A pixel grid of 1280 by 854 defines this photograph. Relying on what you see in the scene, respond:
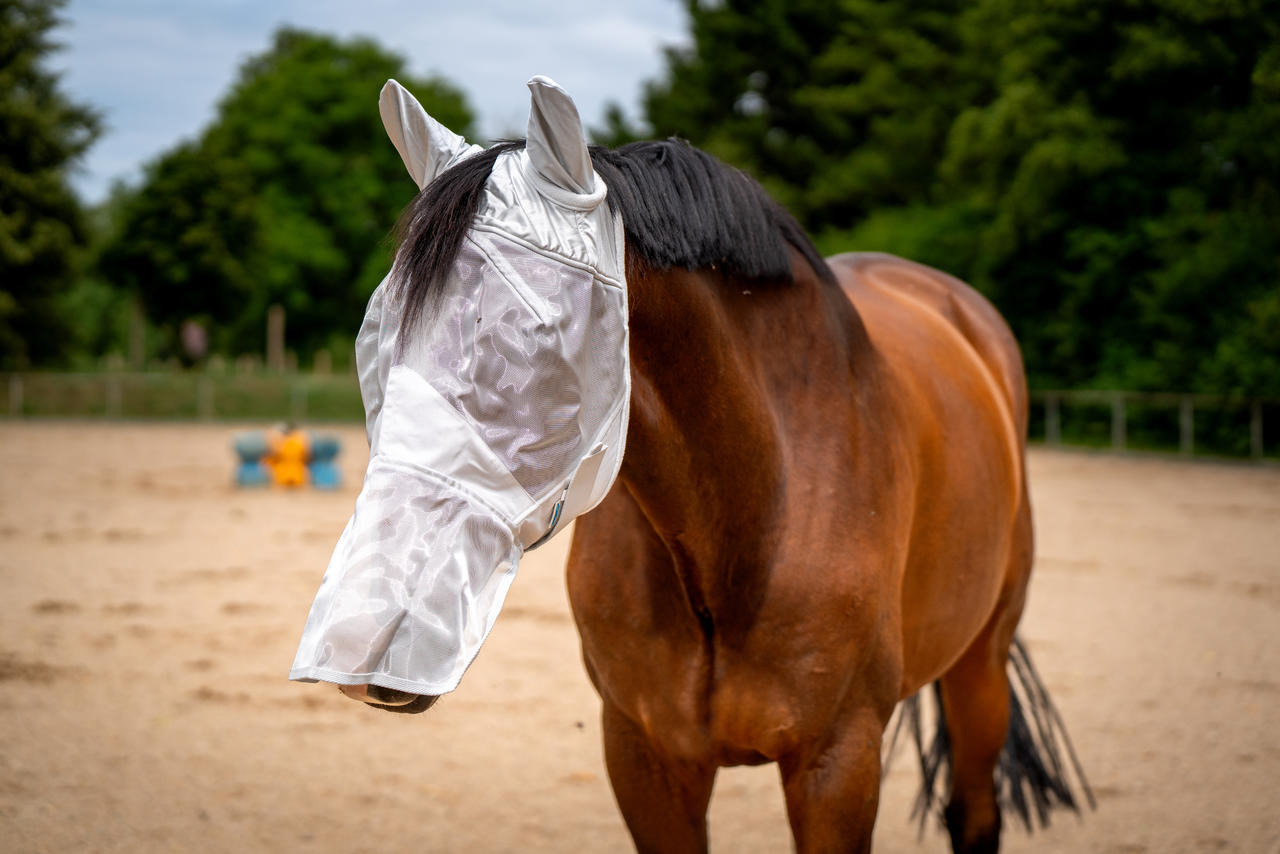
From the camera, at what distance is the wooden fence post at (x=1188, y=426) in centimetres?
1711

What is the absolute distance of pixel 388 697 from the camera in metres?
1.17

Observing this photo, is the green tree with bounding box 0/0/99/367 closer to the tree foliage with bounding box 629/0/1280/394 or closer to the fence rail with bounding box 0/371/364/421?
the fence rail with bounding box 0/371/364/421

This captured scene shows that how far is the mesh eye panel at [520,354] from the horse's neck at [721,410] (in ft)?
0.75

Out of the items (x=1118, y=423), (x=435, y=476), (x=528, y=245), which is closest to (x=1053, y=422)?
(x=1118, y=423)

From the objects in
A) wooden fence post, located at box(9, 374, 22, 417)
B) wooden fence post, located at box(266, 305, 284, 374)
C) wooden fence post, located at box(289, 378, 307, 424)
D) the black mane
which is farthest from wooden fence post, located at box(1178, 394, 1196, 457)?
wooden fence post, located at box(266, 305, 284, 374)

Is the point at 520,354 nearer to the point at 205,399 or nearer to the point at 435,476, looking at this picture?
the point at 435,476

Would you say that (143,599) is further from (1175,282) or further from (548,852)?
(1175,282)

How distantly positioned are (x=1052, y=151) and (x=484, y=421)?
20232mm

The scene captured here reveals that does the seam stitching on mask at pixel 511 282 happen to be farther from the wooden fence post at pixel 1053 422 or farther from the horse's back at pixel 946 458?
the wooden fence post at pixel 1053 422

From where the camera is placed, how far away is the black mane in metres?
1.31

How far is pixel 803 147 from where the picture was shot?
98.8 feet

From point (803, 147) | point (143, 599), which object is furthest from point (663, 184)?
point (803, 147)

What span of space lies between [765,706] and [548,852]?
186 centimetres

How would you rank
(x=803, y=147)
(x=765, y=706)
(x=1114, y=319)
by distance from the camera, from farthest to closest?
(x=803, y=147)
(x=1114, y=319)
(x=765, y=706)
